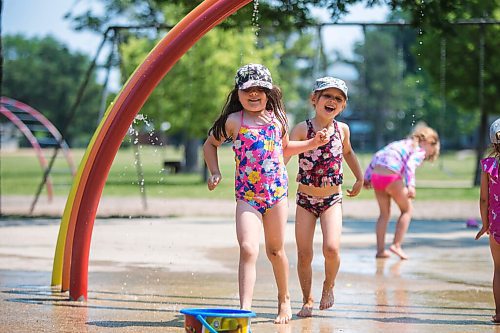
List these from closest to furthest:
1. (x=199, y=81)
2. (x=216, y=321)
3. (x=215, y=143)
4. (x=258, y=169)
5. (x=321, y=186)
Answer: (x=216, y=321) → (x=258, y=169) → (x=215, y=143) → (x=321, y=186) → (x=199, y=81)

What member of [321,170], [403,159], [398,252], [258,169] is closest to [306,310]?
[321,170]

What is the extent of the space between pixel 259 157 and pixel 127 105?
125 cm

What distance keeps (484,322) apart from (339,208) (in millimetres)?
1165

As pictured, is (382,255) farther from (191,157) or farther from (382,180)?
(191,157)

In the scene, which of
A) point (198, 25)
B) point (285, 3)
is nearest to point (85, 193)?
point (198, 25)

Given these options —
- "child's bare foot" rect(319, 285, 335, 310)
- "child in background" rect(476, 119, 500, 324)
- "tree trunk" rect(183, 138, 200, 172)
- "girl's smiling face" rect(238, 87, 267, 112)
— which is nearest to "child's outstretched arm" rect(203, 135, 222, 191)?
"girl's smiling face" rect(238, 87, 267, 112)

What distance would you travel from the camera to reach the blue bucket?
471 centimetres

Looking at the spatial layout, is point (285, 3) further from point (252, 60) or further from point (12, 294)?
point (252, 60)

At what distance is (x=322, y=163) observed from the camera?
641cm

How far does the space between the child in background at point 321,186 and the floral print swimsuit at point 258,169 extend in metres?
0.48

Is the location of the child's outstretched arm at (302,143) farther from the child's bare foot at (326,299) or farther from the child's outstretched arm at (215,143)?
the child's bare foot at (326,299)

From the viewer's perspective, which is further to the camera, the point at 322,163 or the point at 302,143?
the point at 322,163

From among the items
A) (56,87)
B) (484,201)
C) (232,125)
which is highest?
(56,87)

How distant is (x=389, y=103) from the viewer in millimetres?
63656
